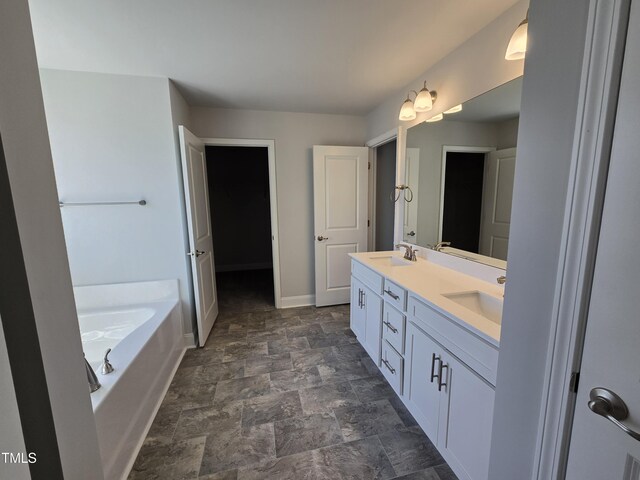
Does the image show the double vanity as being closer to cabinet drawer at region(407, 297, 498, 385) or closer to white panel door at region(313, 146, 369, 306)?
cabinet drawer at region(407, 297, 498, 385)

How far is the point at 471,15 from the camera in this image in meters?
1.51

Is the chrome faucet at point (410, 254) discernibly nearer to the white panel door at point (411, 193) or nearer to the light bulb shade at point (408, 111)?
the white panel door at point (411, 193)

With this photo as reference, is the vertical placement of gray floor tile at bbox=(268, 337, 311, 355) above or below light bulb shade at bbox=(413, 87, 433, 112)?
below

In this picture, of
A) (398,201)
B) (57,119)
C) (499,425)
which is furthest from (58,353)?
(398,201)

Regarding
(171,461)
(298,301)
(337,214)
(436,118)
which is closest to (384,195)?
(337,214)

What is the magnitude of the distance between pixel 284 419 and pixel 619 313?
68.2 inches

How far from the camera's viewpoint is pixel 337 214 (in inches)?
130

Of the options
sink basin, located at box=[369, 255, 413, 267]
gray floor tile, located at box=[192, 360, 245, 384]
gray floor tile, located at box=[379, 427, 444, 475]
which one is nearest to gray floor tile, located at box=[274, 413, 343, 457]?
gray floor tile, located at box=[379, 427, 444, 475]

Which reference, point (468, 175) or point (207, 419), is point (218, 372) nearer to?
point (207, 419)

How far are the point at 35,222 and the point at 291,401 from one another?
1.75 meters

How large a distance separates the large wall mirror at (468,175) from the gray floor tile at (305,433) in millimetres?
1428

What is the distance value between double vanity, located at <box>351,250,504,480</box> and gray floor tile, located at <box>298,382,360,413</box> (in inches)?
12.4

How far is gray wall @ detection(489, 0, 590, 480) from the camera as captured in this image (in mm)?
671

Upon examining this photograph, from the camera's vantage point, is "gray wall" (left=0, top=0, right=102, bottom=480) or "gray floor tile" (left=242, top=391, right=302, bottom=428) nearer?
"gray wall" (left=0, top=0, right=102, bottom=480)
